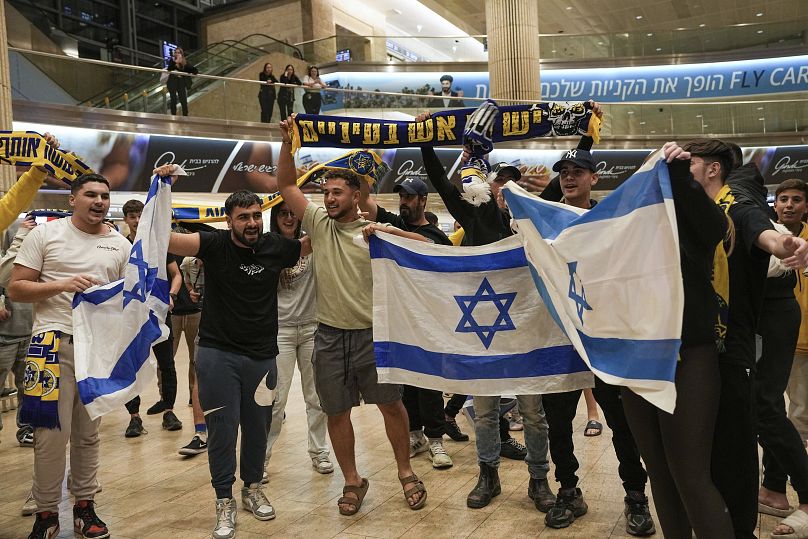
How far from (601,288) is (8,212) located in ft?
10.7

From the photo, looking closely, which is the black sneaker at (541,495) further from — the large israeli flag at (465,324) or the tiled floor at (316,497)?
the large israeli flag at (465,324)

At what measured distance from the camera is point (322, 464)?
4.73m

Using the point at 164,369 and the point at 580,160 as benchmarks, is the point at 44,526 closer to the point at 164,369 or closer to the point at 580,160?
the point at 164,369

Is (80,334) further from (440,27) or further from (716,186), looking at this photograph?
(440,27)

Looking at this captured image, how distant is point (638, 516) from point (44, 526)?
117 inches

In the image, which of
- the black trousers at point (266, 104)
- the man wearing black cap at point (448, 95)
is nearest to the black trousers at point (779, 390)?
the man wearing black cap at point (448, 95)

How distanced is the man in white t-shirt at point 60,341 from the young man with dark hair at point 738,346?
9.61ft

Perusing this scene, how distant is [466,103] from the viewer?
48.6 ft

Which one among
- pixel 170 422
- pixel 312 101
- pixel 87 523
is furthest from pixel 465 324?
pixel 312 101

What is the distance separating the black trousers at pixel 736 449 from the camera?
Result: 252 centimetres

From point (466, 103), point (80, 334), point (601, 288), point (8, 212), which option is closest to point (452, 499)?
point (601, 288)

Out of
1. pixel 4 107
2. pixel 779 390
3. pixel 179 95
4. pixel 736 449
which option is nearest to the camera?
pixel 736 449

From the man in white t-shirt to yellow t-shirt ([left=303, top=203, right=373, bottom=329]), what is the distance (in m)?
1.09

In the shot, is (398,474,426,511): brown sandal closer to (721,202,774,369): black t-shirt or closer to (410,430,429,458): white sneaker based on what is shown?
(410,430,429,458): white sneaker
